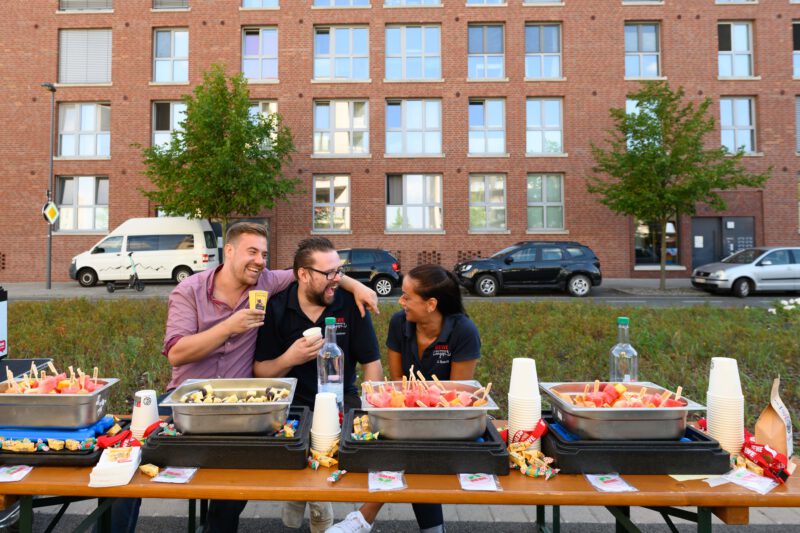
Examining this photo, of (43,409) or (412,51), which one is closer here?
(43,409)

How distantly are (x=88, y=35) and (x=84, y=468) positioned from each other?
26.0 m

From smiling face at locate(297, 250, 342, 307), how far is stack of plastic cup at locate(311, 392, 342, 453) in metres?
1.10

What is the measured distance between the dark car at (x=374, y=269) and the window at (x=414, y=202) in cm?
472

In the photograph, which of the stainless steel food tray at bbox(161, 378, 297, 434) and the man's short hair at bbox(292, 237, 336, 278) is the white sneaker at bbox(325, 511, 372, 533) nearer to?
the stainless steel food tray at bbox(161, 378, 297, 434)

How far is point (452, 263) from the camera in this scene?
21375mm

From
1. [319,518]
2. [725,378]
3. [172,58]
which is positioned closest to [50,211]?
[172,58]

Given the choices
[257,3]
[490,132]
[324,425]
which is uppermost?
[257,3]

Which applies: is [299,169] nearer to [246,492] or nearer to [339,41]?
[339,41]

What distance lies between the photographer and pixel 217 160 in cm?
1753

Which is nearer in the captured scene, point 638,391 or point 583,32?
point 638,391

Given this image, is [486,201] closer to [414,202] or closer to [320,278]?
[414,202]

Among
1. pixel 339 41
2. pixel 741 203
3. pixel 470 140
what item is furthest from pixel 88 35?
pixel 741 203

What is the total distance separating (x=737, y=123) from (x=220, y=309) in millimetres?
25403

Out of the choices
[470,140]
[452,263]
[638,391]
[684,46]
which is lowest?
[638,391]
